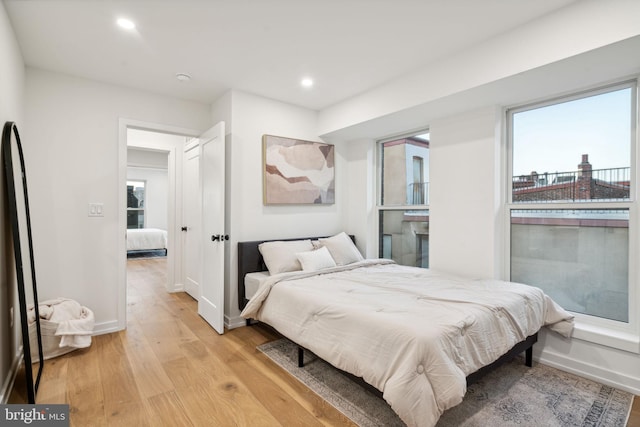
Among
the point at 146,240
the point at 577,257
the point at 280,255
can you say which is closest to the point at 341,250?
the point at 280,255

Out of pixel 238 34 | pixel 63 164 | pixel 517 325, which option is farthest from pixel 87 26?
pixel 517 325

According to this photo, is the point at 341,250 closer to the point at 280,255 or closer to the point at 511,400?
the point at 280,255

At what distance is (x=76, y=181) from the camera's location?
299cm

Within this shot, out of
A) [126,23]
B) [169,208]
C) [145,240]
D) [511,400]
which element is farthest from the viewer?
[145,240]

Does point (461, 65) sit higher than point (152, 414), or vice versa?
point (461, 65)

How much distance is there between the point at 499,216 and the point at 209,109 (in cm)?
337

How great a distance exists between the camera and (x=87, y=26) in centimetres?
220

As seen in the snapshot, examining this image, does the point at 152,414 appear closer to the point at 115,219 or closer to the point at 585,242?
the point at 115,219

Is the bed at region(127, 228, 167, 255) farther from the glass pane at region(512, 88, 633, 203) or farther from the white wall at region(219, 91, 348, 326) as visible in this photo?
the glass pane at region(512, 88, 633, 203)

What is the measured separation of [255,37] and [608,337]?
3.33 metres

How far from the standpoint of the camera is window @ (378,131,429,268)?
12.2ft

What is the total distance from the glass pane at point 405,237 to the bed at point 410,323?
687mm

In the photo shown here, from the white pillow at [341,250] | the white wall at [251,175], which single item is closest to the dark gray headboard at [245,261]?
the white wall at [251,175]

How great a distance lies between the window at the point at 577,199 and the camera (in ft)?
7.67
